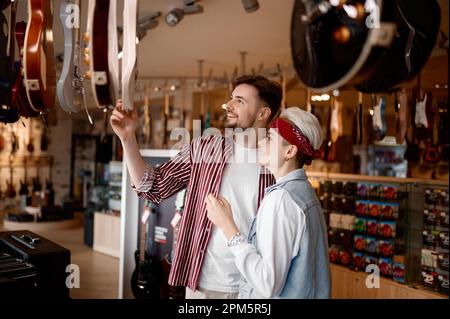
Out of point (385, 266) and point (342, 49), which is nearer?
point (342, 49)

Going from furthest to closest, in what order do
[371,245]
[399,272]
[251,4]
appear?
[371,245] < [399,272] < [251,4]

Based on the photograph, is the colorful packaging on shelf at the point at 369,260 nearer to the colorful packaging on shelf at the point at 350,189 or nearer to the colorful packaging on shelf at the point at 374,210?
the colorful packaging on shelf at the point at 374,210

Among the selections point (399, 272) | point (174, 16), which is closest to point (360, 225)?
point (399, 272)

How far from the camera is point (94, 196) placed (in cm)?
714

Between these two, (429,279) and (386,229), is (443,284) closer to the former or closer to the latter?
(429,279)

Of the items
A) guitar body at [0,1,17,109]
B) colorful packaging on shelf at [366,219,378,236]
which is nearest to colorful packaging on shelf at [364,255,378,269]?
colorful packaging on shelf at [366,219,378,236]

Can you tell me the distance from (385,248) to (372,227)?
205 mm

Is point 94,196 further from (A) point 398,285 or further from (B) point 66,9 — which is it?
(B) point 66,9

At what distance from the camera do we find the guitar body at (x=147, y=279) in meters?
3.53

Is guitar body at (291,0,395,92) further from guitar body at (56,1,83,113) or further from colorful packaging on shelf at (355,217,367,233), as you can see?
colorful packaging on shelf at (355,217,367,233)

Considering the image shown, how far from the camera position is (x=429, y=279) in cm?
332

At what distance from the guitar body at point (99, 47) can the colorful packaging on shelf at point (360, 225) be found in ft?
10.7

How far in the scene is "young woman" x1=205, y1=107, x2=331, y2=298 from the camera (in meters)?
1.08
